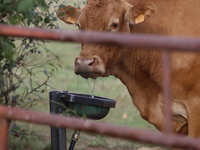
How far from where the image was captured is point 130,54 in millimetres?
5164

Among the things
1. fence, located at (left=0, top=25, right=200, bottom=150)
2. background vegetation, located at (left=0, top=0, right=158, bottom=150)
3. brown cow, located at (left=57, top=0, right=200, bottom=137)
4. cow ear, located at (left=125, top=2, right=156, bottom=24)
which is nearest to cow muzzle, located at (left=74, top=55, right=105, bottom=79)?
brown cow, located at (left=57, top=0, right=200, bottom=137)

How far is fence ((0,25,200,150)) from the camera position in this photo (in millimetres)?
1959

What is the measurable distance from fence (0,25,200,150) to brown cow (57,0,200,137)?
214 centimetres

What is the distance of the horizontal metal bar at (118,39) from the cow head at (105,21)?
218cm

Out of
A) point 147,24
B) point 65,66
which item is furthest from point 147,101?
point 65,66

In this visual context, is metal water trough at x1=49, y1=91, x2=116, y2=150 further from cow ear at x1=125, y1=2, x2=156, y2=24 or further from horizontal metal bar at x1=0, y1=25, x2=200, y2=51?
horizontal metal bar at x1=0, y1=25, x2=200, y2=51

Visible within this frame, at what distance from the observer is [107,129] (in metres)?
2.10

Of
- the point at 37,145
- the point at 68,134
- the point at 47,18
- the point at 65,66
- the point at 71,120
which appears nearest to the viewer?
the point at 71,120

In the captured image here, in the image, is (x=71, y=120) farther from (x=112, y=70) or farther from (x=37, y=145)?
(x=37, y=145)

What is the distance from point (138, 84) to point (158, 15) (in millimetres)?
814

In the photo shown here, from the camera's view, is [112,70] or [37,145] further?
[37,145]

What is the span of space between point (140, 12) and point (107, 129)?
9.38 feet

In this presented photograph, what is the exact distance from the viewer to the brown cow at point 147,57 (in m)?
4.70

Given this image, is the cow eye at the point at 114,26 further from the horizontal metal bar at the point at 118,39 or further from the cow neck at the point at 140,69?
the horizontal metal bar at the point at 118,39
